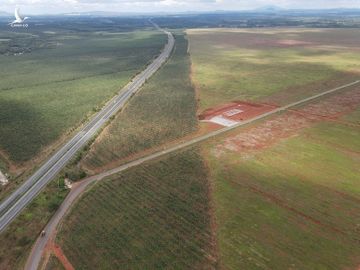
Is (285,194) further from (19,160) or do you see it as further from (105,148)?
(19,160)

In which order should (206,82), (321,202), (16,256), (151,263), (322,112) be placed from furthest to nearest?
1. (206,82)
2. (322,112)
3. (321,202)
4. (16,256)
5. (151,263)

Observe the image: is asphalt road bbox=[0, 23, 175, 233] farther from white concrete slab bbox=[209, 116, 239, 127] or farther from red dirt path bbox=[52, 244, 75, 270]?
white concrete slab bbox=[209, 116, 239, 127]

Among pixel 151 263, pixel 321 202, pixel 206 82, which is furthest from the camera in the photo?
pixel 206 82

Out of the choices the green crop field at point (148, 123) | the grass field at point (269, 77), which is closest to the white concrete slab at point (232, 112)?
the grass field at point (269, 77)

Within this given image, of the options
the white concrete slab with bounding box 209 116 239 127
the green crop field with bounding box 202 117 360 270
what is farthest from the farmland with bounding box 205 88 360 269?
the white concrete slab with bounding box 209 116 239 127

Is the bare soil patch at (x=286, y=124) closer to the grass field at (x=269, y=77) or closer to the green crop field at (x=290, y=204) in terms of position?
the green crop field at (x=290, y=204)

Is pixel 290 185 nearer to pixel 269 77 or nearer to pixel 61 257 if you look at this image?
pixel 61 257

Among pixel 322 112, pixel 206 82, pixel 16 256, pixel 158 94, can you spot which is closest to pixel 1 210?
pixel 16 256
